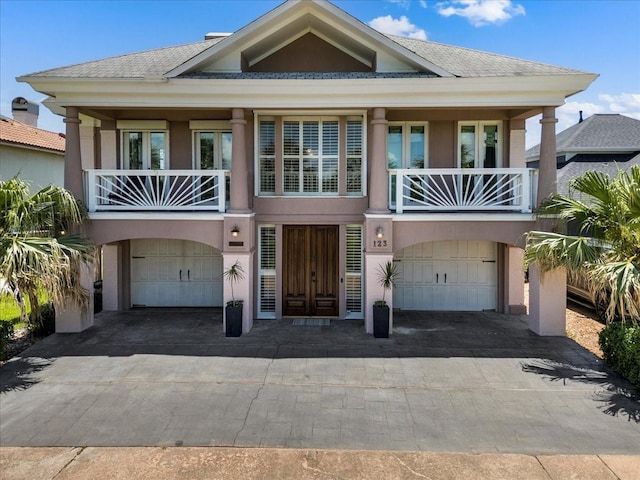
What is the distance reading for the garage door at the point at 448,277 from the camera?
43.4 ft

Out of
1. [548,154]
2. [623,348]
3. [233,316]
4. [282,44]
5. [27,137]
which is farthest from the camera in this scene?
[27,137]

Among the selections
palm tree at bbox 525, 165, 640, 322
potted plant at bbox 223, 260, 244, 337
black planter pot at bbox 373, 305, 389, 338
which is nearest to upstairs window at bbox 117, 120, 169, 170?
potted plant at bbox 223, 260, 244, 337

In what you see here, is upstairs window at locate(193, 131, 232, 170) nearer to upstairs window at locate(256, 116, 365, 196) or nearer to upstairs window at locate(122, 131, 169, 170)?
upstairs window at locate(122, 131, 169, 170)

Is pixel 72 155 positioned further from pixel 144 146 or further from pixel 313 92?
pixel 313 92

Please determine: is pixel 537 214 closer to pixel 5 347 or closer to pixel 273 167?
pixel 273 167

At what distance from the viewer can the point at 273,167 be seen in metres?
12.1

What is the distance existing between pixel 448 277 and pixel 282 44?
319 inches

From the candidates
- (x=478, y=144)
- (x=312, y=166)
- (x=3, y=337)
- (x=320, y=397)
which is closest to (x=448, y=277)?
(x=478, y=144)

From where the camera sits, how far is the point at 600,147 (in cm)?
1970

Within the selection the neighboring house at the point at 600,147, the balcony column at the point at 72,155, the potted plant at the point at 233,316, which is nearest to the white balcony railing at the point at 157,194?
the balcony column at the point at 72,155

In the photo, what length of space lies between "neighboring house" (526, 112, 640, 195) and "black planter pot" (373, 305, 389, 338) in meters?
11.6

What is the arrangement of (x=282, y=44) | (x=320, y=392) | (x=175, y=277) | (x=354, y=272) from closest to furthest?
(x=320, y=392) → (x=282, y=44) → (x=354, y=272) → (x=175, y=277)

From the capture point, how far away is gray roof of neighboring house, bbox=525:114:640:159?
64.3ft

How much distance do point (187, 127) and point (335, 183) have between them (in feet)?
15.1
